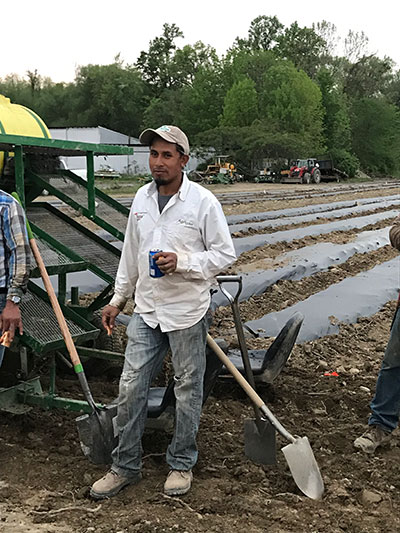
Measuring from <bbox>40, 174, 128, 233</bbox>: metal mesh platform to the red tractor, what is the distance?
38.7 metres

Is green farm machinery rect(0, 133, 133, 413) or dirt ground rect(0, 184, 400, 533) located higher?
green farm machinery rect(0, 133, 133, 413)

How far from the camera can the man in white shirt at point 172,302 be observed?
3350 millimetres

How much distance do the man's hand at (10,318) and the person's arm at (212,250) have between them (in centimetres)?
96

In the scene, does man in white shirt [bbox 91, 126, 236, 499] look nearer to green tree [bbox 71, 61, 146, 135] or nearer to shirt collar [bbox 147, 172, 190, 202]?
shirt collar [bbox 147, 172, 190, 202]

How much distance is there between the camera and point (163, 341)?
11.4 feet

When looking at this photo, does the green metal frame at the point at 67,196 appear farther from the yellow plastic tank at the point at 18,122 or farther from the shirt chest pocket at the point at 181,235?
the shirt chest pocket at the point at 181,235

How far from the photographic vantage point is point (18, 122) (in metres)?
4.95

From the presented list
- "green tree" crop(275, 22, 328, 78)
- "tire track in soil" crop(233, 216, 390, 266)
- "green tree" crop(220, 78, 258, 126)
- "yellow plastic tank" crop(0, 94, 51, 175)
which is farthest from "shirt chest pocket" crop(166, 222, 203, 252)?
"green tree" crop(275, 22, 328, 78)

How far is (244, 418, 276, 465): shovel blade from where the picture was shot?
12.3ft

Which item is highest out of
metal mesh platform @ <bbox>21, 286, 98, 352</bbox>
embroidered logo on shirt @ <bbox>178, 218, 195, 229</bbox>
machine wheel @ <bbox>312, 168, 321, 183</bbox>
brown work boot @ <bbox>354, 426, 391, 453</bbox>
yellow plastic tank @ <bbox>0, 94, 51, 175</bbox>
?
yellow plastic tank @ <bbox>0, 94, 51, 175</bbox>

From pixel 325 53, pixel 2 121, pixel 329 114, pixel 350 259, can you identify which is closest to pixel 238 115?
pixel 329 114

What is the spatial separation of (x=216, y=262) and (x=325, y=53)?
80888 mm

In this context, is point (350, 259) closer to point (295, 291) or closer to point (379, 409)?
point (295, 291)

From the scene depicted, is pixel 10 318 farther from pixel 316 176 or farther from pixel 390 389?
pixel 316 176
